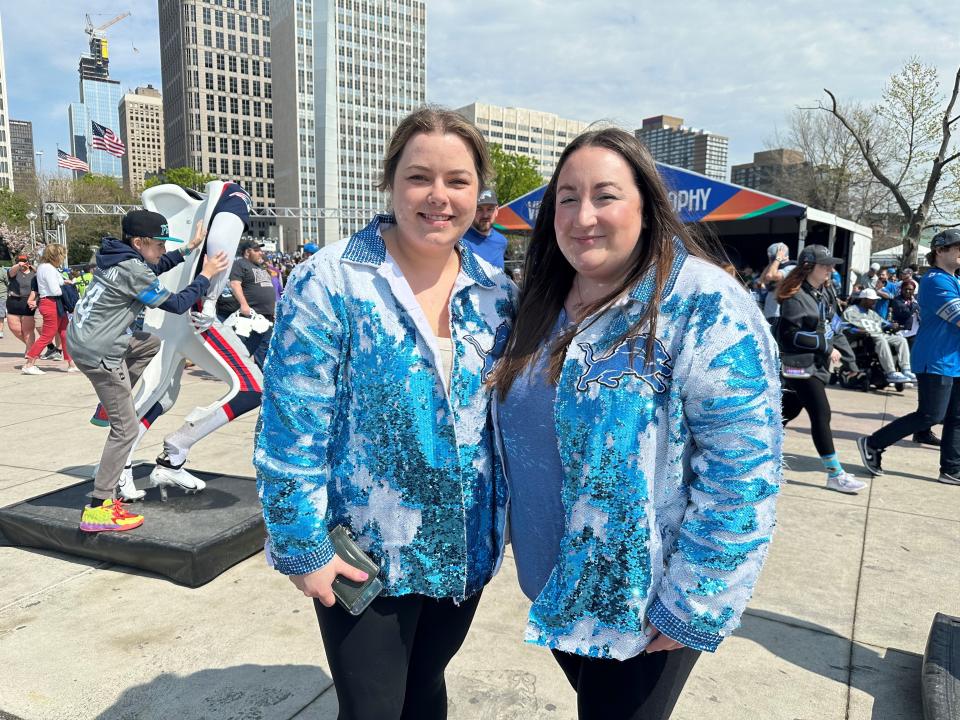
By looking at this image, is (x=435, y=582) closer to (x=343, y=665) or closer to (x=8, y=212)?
(x=343, y=665)

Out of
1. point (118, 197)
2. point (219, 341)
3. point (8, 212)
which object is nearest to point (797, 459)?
point (219, 341)

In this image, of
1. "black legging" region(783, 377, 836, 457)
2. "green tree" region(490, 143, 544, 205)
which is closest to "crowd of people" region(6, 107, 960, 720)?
"black legging" region(783, 377, 836, 457)

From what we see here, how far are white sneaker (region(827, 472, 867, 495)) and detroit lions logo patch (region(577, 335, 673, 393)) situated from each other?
14.6ft

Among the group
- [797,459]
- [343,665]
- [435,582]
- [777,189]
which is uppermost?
[777,189]

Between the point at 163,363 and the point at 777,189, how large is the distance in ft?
119

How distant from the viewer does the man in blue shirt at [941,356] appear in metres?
4.96

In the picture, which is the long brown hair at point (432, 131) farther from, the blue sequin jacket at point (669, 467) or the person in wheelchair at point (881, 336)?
the person in wheelchair at point (881, 336)

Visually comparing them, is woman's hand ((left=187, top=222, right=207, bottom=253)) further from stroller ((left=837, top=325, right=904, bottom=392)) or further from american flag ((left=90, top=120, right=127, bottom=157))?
american flag ((left=90, top=120, right=127, bottom=157))

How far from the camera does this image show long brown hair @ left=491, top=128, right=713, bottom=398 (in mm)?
1378

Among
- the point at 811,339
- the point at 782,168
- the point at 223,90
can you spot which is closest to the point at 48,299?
the point at 811,339

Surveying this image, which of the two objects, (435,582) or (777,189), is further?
(777,189)

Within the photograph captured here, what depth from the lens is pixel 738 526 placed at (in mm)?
1231

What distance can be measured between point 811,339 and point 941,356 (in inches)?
46.1

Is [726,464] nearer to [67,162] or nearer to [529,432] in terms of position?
[529,432]
